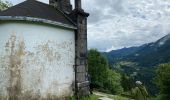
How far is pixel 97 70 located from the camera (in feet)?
146

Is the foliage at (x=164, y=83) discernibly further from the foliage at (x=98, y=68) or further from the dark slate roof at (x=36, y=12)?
the dark slate roof at (x=36, y=12)

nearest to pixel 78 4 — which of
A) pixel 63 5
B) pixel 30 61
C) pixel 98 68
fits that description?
pixel 63 5

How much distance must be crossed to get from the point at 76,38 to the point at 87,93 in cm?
312

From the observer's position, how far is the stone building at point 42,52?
11.2 metres

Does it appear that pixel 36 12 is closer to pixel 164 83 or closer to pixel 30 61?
pixel 30 61

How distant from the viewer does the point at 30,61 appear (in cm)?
1151

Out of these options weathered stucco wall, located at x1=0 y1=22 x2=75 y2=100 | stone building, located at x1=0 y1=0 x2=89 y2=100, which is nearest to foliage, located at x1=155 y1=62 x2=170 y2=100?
stone building, located at x1=0 y1=0 x2=89 y2=100

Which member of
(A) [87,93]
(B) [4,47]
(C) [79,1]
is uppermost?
(C) [79,1]

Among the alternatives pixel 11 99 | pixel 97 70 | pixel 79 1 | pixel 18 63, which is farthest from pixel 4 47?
pixel 97 70

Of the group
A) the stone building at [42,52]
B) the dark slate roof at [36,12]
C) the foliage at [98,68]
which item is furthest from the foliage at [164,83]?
the dark slate roof at [36,12]

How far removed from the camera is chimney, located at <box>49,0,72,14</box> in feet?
49.5

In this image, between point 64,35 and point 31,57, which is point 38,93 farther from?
point 64,35

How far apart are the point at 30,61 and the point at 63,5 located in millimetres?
4898

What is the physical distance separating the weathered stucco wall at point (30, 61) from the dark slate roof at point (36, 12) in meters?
0.49
